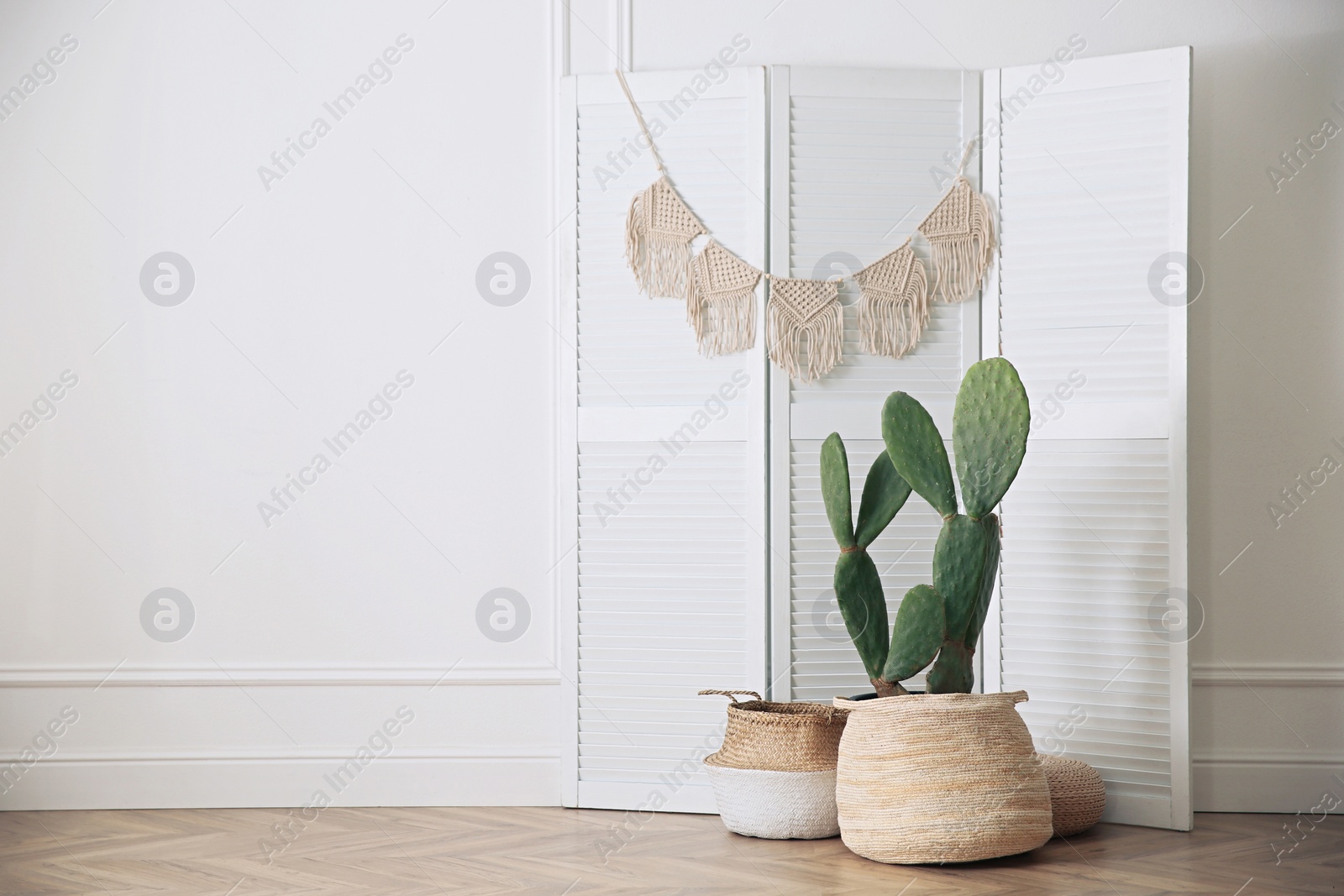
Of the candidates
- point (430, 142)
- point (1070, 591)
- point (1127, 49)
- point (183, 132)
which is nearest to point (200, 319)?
point (183, 132)

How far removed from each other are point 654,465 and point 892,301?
2.49ft

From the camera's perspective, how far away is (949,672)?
219 cm

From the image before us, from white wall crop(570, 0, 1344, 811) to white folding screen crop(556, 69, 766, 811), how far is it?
0.75m

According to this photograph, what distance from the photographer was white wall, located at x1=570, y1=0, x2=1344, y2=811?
2.65 metres

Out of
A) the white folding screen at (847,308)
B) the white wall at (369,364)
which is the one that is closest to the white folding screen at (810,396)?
the white folding screen at (847,308)

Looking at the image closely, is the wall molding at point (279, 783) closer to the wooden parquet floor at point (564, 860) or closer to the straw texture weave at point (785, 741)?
the wooden parquet floor at point (564, 860)

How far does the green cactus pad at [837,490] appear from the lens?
7.52 ft

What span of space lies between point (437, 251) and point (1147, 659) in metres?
2.13

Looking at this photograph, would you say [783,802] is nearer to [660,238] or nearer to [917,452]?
[917,452]

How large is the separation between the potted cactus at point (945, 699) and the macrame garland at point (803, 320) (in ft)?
1.33

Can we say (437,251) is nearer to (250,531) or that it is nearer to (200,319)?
(200,319)

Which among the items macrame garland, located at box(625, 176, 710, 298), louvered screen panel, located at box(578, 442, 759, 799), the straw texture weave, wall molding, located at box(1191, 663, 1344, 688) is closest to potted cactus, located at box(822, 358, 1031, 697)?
the straw texture weave

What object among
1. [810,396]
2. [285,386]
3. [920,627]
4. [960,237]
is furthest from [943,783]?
[285,386]

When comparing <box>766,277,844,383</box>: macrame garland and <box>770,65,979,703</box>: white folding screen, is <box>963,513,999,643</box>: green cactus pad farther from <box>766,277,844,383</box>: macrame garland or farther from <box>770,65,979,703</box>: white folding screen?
<box>766,277,844,383</box>: macrame garland
